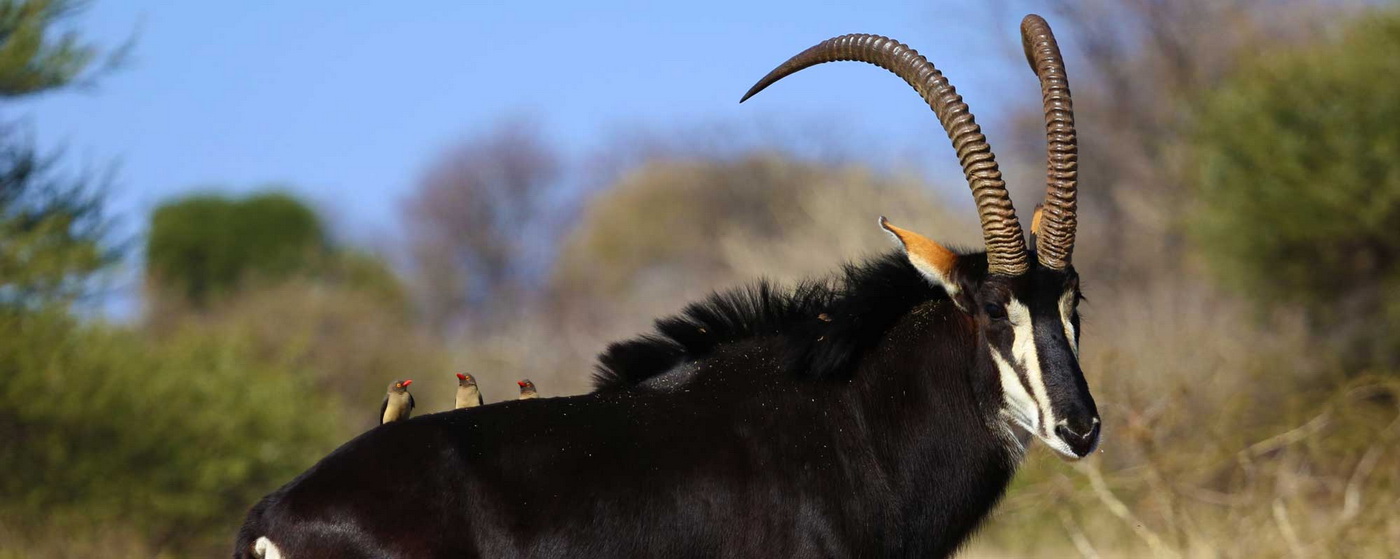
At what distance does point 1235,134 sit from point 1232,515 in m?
16.3

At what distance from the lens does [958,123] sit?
7152mm

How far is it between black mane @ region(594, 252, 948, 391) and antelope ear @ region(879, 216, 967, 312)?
22 cm

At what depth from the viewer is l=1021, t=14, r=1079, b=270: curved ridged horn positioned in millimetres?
7016

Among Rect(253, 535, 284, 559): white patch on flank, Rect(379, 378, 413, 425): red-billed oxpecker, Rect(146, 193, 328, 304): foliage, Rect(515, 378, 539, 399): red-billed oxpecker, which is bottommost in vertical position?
Rect(253, 535, 284, 559): white patch on flank

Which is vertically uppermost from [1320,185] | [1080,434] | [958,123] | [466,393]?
[466,393]

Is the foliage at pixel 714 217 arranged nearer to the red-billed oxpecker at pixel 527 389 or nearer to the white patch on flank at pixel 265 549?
the red-billed oxpecker at pixel 527 389

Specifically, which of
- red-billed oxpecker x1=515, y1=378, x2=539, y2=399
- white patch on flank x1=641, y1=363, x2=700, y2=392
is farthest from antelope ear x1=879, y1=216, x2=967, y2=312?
red-billed oxpecker x1=515, y1=378, x2=539, y2=399

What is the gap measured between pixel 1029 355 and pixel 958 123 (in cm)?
110

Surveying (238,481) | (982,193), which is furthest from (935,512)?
(238,481)

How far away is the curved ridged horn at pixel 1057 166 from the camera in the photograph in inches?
276

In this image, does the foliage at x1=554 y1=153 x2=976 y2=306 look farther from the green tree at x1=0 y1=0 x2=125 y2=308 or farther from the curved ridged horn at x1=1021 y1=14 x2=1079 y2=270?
the curved ridged horn at x1=1021 y1=14 x2=1079 y2=270

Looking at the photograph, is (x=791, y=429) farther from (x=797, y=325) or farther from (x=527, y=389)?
(x=527, y=389)

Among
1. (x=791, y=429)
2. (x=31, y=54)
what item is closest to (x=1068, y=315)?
(x=791, y=429)

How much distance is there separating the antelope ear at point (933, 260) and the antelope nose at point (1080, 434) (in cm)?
75
